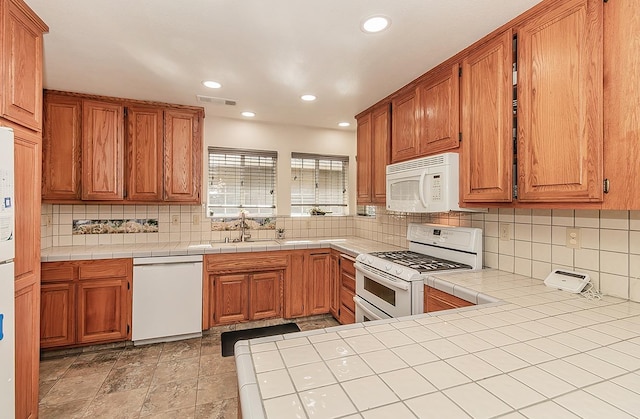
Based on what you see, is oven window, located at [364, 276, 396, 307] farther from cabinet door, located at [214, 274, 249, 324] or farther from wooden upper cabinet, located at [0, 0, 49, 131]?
wooden upper cabinet, located at [0, 0, 49, 131]

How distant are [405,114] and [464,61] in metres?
0.67

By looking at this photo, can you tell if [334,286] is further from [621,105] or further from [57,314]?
[621,105]

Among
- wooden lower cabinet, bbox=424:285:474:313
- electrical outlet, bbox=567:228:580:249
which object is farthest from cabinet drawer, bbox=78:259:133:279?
electrical outlet, bbox=567:228:580:249

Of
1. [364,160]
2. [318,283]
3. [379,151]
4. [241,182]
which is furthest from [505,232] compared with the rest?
[241,182]

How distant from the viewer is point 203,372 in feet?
7.70

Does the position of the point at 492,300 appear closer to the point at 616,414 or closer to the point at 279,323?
the point at 616,414

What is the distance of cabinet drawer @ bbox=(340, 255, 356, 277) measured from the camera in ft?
9.58

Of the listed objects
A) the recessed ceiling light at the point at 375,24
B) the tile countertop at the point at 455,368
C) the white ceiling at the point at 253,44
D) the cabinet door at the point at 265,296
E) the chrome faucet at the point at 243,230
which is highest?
the white ceiling at the point at 253,44

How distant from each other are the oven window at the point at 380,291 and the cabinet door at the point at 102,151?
2.49 metres

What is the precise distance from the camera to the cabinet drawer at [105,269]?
8.48 feet

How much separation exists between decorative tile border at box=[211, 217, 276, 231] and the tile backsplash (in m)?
0.04

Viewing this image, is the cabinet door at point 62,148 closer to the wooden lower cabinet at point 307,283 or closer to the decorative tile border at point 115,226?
the decorative tile border at point 115,226

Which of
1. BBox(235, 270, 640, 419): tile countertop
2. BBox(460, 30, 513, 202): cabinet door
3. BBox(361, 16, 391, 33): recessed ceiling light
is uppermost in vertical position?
BBox(361, 16, 391, 33): recessed ceiling light

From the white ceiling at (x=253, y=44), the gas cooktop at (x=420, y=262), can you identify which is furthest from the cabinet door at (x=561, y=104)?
the gas cooktop at (x=420, y=262)
